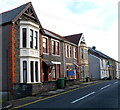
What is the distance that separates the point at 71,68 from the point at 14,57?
15.4m

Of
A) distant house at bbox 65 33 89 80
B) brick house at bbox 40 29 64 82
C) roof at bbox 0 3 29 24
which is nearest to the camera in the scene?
roof at bbox 0 3 29 24

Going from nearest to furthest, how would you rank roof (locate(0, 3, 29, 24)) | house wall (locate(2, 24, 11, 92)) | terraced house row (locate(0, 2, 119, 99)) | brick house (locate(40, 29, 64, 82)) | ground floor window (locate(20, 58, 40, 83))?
terraced house row (locate(0, 2, 119, 99)) → house wall (locate(2, 24, 11, 92)) → ground floor window (locate(20, 58, 40, 83)) → roof (locate(0, 3, 29, 24)) → brick house (locate(40, 29, 64, 82))

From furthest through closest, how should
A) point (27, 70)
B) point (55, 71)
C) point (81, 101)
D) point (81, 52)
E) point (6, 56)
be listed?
point (81, 52) < point (55, 71) < point (27, 70) < point (6, 56) < point (81, 101)

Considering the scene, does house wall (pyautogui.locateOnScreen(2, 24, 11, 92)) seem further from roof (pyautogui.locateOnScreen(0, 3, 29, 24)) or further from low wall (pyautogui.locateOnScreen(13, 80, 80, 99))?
low wall (pyautogui.locateOnScreen(13, 80, 80, 99))

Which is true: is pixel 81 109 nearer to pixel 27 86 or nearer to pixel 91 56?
pixel 27 86

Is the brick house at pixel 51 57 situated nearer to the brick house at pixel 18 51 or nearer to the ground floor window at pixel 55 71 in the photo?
the ground floor window at pixel 55 71

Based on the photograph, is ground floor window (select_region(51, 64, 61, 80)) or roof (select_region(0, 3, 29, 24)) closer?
roof (select_region(0, 3, 29, 24))

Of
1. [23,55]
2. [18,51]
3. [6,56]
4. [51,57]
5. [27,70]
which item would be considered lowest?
[27,70]

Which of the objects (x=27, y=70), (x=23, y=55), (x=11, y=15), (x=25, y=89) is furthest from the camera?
(x=11, y=15)

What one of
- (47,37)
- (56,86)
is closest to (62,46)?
(47,37)

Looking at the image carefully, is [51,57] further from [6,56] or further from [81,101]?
[81,101]

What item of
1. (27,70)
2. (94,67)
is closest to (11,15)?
(27,70)

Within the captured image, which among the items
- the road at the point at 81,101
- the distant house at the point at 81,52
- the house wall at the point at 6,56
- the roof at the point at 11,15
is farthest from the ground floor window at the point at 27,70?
the distant house at the point at 81,52

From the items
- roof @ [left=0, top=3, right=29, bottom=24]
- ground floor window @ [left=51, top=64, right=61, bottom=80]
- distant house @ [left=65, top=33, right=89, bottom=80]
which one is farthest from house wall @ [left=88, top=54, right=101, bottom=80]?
roof @ [left=0, top=3, right=29, bottom=24]
